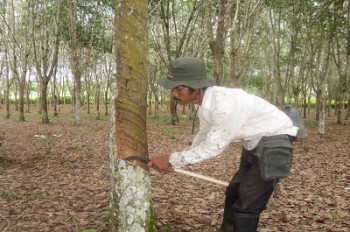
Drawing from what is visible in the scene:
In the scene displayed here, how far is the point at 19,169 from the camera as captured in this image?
720 cm

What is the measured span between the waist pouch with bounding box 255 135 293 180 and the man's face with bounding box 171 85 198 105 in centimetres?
80

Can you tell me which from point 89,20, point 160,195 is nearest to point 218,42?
point 160,195

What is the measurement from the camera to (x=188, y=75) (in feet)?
9.62

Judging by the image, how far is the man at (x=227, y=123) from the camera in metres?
2.89

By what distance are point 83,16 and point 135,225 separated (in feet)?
72.4

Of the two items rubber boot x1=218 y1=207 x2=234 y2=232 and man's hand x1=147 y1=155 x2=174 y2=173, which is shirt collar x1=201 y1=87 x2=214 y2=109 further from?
rubber boot x1=218 y1=207 x2=234 y2=232

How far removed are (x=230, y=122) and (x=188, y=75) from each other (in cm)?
57

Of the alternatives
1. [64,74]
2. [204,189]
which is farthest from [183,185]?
[64,74]

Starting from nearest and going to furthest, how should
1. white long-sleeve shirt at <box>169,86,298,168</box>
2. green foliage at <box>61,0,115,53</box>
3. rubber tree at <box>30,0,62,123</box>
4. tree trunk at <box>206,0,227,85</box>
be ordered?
white long-sleeve shirt at <box>169,86,298,168</box>, tree trunk at <box>206,0,227,85</box>, rubber tree at <box>30,0,62,123</box>, green foliage at <box>61,0,115,53</box>

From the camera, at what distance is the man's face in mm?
3012

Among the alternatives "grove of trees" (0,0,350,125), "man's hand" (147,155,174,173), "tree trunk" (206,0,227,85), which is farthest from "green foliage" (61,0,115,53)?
"man's hand" (147,155,174,173)

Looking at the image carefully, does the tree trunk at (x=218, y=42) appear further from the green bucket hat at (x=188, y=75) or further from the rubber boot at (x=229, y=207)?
the green bucket hat at (x=188, y=75)

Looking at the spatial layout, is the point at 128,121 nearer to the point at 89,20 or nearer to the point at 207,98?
the point at 207,98

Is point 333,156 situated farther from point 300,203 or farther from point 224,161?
point 300,203
